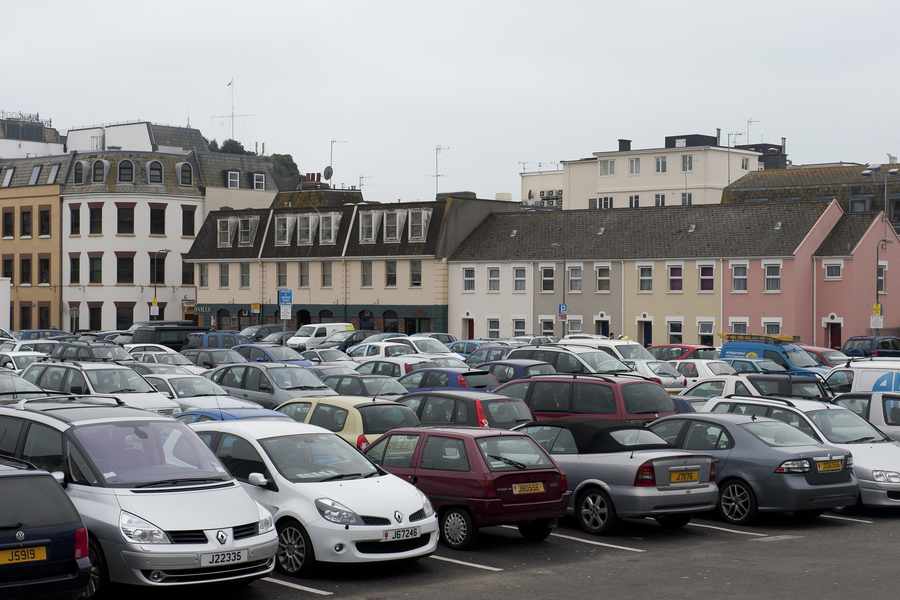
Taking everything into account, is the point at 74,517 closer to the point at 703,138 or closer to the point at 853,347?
the point at 853,347

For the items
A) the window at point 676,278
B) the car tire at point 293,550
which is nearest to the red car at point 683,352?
the window at point 676,278

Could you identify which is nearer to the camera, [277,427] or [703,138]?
[277,427]

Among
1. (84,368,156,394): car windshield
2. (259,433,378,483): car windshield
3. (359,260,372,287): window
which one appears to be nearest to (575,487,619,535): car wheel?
(259,433,378,483): car windshield

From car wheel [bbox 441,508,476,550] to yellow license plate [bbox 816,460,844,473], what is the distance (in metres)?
5.36

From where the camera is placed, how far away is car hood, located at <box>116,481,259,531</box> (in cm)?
1218

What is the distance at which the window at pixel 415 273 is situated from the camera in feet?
226

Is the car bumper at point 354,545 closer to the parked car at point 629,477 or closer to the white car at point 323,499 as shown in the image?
the white car at point 323,499

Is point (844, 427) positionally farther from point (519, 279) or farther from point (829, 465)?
point (519, 279)

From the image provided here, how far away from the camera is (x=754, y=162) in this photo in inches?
4222

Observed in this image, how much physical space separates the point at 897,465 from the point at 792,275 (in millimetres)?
39113

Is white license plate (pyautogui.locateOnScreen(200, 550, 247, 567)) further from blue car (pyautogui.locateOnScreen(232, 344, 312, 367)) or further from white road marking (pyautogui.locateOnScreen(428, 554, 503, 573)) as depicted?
blue car (pyautogui.locateOnScreen(232, 344, 312, 367))

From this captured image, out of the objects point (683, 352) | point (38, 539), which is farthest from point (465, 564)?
point (683, 352)

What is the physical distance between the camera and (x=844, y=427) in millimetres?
20359

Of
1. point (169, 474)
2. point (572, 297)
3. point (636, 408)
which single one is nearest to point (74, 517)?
point (169, 474)
